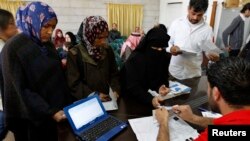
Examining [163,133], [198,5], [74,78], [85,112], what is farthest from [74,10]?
[163,133]

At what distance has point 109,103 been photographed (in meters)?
1.47

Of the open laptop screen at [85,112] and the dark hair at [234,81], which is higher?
the dark hair at [234,81]

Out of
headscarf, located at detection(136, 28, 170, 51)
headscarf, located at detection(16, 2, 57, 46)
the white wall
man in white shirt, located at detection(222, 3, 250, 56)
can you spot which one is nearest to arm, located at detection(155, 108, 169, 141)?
headscarf, located at detection(136, 28, 170, 51)

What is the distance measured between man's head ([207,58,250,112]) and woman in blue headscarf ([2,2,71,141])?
899 mm

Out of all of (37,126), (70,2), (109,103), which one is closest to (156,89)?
(109,103)

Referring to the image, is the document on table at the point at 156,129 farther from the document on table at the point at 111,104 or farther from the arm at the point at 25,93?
the arm at the point at 25,93

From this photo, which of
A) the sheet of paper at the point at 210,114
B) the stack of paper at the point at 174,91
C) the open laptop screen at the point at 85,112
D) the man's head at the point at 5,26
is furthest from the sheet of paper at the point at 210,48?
the man's head at the point at 5,26

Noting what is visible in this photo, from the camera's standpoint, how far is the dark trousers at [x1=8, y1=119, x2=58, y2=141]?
133 cm

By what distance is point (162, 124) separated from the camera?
1119 millimetres

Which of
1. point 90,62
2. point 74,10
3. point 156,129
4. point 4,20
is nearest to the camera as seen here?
point 156,129

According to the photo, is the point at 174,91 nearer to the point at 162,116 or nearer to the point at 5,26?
the point at 162,116

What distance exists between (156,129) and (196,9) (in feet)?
4.77

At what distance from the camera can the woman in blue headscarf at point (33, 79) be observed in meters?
1.20

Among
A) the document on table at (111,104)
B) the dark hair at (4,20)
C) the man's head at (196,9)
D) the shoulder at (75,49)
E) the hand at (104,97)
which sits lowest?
the document on table at (111,104)
